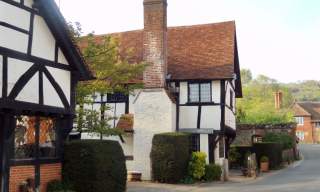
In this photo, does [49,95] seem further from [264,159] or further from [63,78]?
[264,159]

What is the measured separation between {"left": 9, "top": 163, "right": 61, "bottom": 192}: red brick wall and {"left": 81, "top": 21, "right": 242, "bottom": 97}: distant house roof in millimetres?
10676

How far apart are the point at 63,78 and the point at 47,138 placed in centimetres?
201

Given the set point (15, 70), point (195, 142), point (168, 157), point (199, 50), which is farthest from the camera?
point (199, 50)

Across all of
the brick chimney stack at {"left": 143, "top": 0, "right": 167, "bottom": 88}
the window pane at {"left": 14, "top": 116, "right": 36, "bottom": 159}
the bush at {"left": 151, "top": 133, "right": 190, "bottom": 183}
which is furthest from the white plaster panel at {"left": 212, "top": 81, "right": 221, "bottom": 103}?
the window pane at {"left": 14, "top": 116, "right": 36, "bottom": 159}

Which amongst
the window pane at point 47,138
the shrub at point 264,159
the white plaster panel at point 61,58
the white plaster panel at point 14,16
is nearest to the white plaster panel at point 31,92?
the window pane at point 47,138

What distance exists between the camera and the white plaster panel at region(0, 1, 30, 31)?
1272 centimetres

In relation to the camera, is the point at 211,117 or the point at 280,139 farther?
the point at 280,139

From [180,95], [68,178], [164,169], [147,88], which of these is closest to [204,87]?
[180,95]

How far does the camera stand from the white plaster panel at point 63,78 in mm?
14784

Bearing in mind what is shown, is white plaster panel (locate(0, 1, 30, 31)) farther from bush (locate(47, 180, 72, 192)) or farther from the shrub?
the shrub

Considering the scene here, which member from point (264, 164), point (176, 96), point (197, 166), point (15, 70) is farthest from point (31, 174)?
point (264, 164)

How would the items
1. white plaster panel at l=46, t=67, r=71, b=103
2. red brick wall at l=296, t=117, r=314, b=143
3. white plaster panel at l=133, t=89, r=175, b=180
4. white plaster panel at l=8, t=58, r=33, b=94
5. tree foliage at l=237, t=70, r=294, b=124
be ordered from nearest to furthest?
white plaster panel at l=8, t=58, r=33, b=94 < white plaster panel at l=46, t=67, r=71, b=103 < white plaster panel at l=133, t=89, r=175, b=180 < tree foliage at l=237, t=70, r=294, b=124 < red brick wall at l=296, t=117, r=314, b=143

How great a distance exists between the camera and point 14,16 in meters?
13.2

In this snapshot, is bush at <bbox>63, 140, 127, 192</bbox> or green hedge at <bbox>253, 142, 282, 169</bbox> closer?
bush at <bbox>63, 140, 127, 192</bbox>
